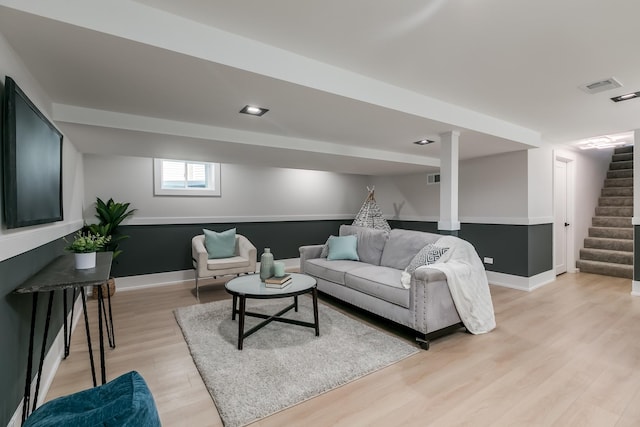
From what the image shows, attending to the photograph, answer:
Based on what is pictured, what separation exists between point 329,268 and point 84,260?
2.51 metres

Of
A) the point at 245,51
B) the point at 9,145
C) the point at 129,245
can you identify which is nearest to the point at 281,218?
the point at 129,245

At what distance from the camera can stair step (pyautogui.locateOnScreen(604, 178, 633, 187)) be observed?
6.32 metres

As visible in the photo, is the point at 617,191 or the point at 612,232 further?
the point at 617,191

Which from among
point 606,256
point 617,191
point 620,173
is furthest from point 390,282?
point 620,173

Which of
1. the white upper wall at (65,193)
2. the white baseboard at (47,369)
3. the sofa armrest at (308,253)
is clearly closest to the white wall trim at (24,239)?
the white upper wall at (65,193)

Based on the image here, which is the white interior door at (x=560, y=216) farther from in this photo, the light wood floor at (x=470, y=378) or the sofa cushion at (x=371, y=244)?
the sofa cushion at (x=371, y=244)

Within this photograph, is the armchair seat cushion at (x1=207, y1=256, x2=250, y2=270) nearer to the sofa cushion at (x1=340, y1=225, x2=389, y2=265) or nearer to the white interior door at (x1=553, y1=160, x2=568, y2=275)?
the sofa cushion at (x1=340, y1=225, x2=389, y2=265)

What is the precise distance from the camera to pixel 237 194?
5.70m

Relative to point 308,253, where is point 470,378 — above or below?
below

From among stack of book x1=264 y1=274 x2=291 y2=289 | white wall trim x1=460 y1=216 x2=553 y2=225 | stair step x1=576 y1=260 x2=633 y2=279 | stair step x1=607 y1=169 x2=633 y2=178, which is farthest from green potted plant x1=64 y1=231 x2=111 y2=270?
stair step x1=607 y1=169 x2=633 y2=178

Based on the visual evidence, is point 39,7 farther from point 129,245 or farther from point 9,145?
point 129,245

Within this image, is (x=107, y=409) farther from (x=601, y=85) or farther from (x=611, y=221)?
(x=611, y=221)

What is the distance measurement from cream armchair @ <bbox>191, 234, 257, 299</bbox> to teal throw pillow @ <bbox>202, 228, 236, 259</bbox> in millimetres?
89

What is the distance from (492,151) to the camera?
15.2 ft
